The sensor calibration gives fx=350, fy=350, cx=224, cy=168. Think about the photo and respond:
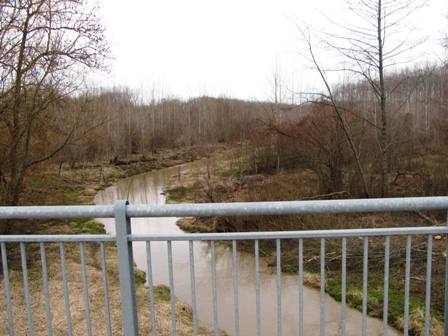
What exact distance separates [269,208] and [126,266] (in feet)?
2.67

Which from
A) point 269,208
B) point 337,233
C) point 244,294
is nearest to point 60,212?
point 269,208

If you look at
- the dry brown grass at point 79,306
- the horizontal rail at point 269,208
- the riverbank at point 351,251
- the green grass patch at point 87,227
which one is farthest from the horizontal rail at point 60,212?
the green grass patch at point 87,227

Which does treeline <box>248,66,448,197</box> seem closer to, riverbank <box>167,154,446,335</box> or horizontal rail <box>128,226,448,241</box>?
riverbank <box>167,154,446,335</box>

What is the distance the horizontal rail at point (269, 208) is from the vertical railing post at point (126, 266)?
39 mm

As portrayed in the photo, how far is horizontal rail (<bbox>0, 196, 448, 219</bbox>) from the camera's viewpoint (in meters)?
1.73

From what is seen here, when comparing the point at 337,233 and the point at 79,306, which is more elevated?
the point at 337,233

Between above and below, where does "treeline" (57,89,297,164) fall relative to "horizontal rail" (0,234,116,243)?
above

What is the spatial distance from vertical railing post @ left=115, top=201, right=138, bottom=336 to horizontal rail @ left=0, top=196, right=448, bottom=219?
4cm

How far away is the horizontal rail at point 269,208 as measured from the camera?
1731mm

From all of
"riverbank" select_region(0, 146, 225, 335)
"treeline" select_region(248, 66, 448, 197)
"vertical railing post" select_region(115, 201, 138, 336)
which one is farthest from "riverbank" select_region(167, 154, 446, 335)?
"vertical railing post" select_region(115, 201, 138, 336)

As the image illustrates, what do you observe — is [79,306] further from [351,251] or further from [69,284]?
[351,251]

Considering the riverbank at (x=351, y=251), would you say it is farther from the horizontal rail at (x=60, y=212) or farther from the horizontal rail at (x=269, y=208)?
the horizontal rail at (x=60, y=212)

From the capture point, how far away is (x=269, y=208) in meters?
1.77

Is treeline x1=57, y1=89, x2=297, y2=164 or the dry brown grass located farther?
treeline x1=57, y1=89, x2=297, y2=164
